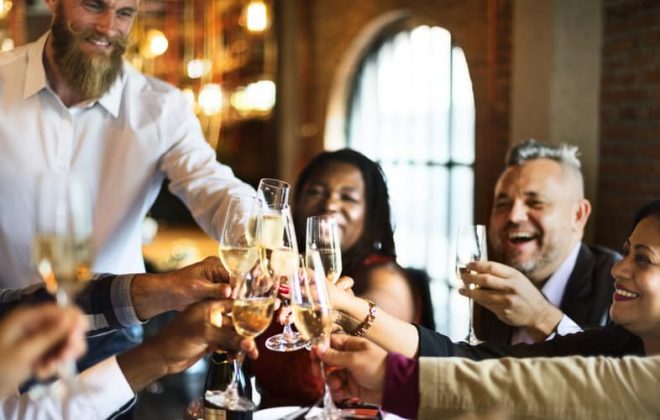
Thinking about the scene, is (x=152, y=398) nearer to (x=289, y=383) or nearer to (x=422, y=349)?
(x=289, y=383)

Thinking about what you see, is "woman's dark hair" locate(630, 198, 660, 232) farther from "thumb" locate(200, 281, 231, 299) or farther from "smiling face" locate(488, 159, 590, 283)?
"thumb" locate(200, 281, 231, 299)

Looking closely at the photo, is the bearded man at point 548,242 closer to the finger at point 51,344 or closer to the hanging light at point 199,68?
the finger at point 51,344

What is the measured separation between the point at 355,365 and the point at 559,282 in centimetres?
150

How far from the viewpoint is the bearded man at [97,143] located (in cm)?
262

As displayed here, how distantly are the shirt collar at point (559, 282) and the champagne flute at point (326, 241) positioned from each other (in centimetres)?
112

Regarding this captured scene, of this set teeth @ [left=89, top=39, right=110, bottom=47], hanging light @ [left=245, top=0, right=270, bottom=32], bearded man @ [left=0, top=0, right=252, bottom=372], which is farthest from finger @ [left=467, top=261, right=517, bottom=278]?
hanging light @ [left=245, top=0, right=270, bottom=32]

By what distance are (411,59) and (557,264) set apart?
321cm

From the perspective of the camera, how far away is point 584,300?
2.82 m

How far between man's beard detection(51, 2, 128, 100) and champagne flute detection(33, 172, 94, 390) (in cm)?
132

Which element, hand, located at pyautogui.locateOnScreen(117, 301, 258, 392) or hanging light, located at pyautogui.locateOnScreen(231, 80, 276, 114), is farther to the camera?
hanging light, located at pyautogui.locateOnScreen(231, 80, 276, 114)

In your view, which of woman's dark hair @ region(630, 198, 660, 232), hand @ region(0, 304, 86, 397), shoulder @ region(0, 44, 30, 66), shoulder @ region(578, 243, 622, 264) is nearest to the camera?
hand @ region(0, 304, 86, 397)

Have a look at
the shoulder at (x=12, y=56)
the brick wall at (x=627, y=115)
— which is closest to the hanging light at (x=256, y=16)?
the brick wall at (x=627, y=115)

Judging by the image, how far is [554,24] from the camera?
161 inches

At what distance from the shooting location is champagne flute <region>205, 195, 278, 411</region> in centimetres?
167
